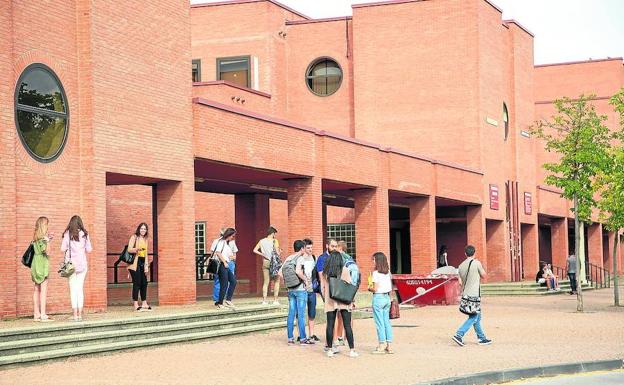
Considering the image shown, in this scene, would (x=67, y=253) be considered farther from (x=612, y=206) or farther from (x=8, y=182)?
(x=612, y=206)

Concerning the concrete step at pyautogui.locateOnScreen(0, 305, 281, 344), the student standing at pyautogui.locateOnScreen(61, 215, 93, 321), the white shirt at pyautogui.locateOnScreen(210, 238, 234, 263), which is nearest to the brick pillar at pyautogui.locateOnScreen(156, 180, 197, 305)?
the concrete step at pyautogui.locateOnScreen(0, 305, 281, 344)

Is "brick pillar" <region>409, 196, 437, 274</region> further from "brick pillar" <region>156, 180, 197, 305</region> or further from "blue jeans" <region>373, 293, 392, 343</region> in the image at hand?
"blue jeans" <region>373, 293, 392, 343</region>

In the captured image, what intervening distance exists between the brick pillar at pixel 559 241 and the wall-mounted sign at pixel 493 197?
10.7 meters

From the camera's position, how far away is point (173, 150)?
77.9 feet

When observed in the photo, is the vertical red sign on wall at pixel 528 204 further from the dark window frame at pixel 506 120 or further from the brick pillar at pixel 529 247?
the dark window frame at pixel 506 120

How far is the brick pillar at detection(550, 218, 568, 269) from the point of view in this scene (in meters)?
56.0

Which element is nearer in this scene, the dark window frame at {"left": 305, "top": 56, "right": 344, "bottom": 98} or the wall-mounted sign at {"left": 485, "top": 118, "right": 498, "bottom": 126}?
the wall-mounted sign at {"left": 485, "top": 118, "right": 498, "bottom": 126}

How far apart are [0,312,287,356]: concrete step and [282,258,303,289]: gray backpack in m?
2.22

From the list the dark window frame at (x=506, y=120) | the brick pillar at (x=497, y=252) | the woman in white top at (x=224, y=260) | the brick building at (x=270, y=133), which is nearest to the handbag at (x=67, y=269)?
the brick building at (x=270, y=133)

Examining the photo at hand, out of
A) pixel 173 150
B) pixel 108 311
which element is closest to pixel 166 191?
pixel 173 150

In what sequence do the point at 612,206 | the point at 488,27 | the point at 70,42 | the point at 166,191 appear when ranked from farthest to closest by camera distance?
the point at 488,27, the point at 612,206, the point at 166,191, the point at 70,42

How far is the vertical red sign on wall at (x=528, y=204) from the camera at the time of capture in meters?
50.6

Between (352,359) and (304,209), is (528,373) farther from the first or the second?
(304,209)

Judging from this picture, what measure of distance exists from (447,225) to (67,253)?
31.3 m
